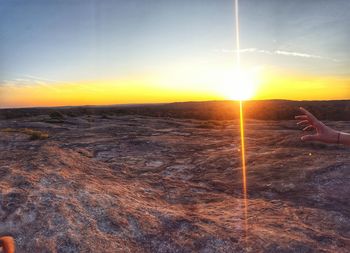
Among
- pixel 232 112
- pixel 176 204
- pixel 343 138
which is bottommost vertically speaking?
pixel 232 112

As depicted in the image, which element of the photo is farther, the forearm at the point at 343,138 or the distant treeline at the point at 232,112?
the distant treeline at the point at 232,112

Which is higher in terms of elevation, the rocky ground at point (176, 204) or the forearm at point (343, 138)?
the forearm at point (343, 138)

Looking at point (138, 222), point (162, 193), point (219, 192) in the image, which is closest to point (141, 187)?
point (162, 193)

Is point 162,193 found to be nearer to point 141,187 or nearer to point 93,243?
point 141,187

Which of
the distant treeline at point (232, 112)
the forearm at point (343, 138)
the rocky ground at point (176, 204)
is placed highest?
the forearm at point (343, 138)

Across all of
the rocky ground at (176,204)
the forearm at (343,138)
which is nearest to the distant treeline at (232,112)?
the rocky ground at (176,204)

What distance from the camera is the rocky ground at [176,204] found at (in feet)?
16.3

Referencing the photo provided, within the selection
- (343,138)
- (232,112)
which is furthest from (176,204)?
(232,112)

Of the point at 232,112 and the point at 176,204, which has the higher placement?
the point at 176,204

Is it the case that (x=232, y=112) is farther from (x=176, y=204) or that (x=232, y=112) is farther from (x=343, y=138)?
(x=343, y=138)

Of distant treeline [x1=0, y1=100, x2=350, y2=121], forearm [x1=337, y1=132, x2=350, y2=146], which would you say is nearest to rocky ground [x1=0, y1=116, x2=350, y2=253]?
forearm [x1=337, y1=132, x2=350, y2=146]

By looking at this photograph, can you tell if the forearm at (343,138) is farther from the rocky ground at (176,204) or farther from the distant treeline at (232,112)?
the distant treeline at (232,112)

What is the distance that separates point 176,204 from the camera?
6.88 m

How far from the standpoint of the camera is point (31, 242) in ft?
15.5
